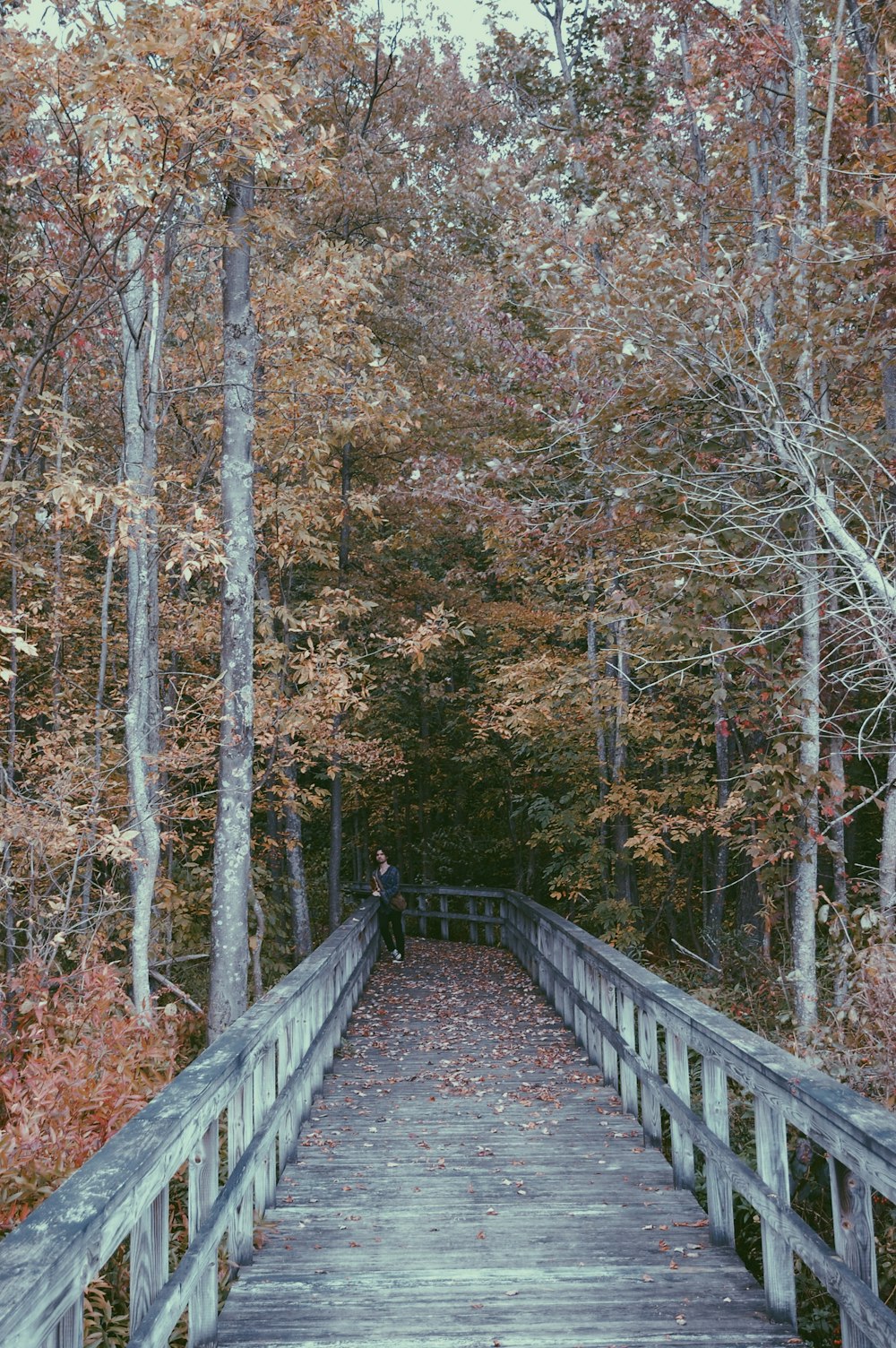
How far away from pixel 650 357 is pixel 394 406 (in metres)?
4.64

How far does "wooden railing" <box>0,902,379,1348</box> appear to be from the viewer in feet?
7.22

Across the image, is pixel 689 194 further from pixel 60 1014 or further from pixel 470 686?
pixel 60 1014

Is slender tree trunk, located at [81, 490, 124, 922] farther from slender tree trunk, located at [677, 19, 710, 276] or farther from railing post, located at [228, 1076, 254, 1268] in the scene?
slender tree trunk, located at [677, 19, 710, 276]

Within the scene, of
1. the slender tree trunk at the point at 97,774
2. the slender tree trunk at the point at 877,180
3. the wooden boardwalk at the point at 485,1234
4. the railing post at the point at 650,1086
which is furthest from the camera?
the slender tree trunk at the point at 97,774

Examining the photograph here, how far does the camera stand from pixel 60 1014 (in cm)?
804

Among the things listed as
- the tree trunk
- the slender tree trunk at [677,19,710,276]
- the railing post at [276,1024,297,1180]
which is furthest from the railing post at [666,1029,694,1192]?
the tree trunk

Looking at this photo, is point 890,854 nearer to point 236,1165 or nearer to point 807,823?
point 807,823

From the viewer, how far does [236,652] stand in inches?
323

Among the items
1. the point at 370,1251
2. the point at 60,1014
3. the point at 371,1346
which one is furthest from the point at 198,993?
the point at 371,1346

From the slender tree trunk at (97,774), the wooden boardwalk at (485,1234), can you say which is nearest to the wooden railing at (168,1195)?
the wooden boardwalk at (485,1234)

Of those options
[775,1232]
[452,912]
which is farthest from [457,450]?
[775,1232]

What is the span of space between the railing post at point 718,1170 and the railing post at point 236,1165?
77.7 inches

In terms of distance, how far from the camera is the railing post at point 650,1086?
582cm

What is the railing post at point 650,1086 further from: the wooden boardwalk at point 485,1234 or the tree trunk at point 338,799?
the tree trunk at point 338,799
